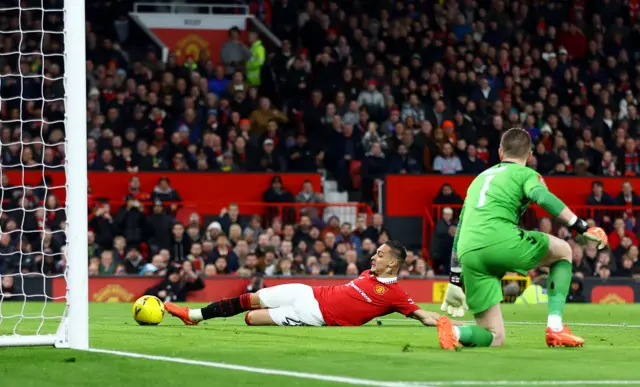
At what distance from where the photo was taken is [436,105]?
1112 inches

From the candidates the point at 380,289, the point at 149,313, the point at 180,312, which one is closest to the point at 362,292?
the point at 380,289

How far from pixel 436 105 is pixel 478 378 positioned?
68.5 ft

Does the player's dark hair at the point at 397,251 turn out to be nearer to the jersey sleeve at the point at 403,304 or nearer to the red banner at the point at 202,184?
the jersey sleeve at the point at 403,304

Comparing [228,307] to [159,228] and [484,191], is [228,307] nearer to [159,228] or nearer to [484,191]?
[484,191]

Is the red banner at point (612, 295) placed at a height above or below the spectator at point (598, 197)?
below

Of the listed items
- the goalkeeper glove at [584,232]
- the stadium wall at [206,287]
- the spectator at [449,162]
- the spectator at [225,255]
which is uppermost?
the spectator at [449,162]

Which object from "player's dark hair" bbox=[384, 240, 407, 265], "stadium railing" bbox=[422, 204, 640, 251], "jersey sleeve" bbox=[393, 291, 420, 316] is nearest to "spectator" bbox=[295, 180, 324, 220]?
"stadium railing" bbox=[422, 204, 640, 251]

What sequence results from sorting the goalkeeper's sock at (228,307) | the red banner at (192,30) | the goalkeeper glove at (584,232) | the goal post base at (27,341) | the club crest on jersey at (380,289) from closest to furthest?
the goalkeeper glove at (584,232) < the goal post base at (27,341) < the club crest on jersey at (380,289) < the goalkeeper's sock at (228,307) < the red banner at (192,30)

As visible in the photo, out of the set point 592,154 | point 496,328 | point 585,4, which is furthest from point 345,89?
point 496,328

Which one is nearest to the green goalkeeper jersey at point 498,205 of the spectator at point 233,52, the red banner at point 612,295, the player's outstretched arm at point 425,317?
the player's outstretched arm at point 425,317

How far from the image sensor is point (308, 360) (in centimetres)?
883

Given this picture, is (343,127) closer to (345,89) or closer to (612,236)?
(345,89)

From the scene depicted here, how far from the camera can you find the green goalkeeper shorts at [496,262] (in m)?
9.87

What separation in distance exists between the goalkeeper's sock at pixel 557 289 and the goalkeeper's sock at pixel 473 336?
0.53 meters
